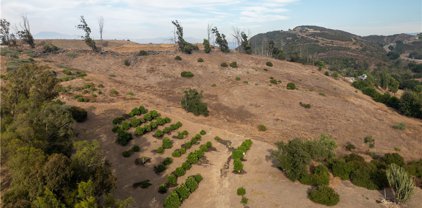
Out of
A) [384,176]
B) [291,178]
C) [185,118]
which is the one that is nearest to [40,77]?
[185,118]

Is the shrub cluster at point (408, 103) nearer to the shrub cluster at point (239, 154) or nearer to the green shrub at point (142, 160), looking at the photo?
the shrub cluster at point (239, 154)

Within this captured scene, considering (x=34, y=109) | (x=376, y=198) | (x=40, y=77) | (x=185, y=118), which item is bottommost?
(x=376, y=198)

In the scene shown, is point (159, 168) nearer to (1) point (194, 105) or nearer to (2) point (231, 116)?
(1) point (194, 105)

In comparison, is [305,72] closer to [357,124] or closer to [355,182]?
[357,124]

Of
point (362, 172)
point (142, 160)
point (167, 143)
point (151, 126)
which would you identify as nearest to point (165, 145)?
point (167, 143)

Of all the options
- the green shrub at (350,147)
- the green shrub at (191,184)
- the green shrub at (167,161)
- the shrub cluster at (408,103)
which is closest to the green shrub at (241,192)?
Answer: the green shrub at (191,184)

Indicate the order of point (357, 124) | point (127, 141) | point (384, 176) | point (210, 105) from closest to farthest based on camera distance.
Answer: point (384, 176), point (127, 141), point (357, 124), point (210, 105)

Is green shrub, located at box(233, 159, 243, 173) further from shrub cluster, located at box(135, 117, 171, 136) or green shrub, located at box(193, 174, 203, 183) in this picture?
shrub cluster, located at box(135, 117, 171, 136)

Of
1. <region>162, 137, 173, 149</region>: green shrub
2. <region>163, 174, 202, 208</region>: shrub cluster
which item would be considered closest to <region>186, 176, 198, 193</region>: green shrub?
<region>163, 174, 202, 208</region>: shrub cluster
